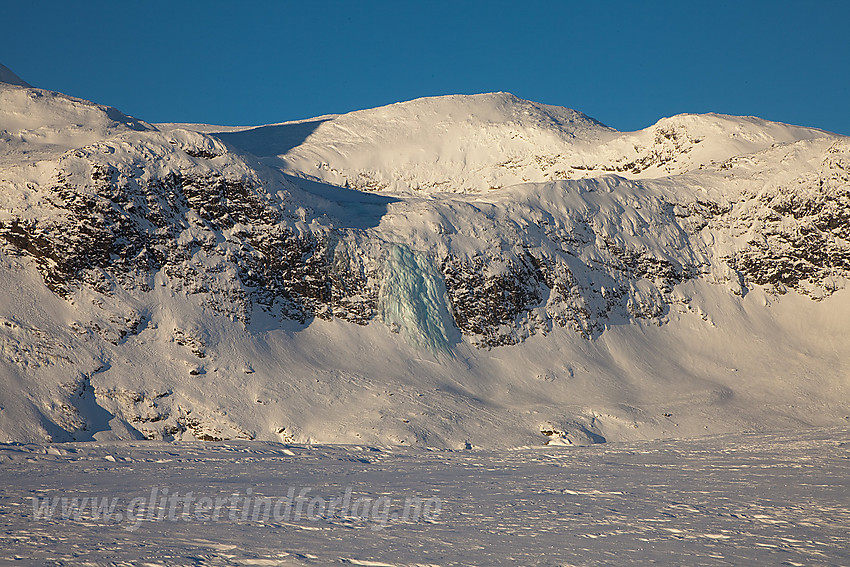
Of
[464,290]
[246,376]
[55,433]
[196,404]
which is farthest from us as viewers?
[464,290]

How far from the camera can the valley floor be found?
9.13 m

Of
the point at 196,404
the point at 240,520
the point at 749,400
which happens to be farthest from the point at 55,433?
the point at 749,400

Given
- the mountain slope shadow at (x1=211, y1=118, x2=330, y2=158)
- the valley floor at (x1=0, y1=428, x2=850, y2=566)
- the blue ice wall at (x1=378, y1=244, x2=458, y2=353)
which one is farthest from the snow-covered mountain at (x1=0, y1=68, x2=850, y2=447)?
the mountain slope shadow at (x1=211, y1=118, x2=330, y2=158)

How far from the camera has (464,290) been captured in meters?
32.8

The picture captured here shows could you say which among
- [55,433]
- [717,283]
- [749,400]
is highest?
[717,283]

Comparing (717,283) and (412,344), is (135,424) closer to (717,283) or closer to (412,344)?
(412,344)

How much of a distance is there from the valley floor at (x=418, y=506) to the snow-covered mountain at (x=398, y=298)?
8507 millimetres

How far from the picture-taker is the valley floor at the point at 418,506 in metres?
9.13

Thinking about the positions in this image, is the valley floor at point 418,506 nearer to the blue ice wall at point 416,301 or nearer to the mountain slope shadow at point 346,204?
the blue ice wall at point 416,301

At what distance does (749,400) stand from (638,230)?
A: 11.0 meters

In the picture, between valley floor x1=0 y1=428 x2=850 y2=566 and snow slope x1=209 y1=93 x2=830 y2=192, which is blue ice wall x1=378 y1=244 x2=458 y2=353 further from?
snow slope x1=209 y1=93 x2=830 y2=192

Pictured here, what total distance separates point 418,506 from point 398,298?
19.9 meters

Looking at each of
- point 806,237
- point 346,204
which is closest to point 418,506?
point 346,204

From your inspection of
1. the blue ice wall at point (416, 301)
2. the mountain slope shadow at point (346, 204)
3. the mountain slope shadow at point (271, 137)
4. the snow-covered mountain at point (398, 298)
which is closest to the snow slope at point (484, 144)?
the mountain slope shadow at point (271, 137)
